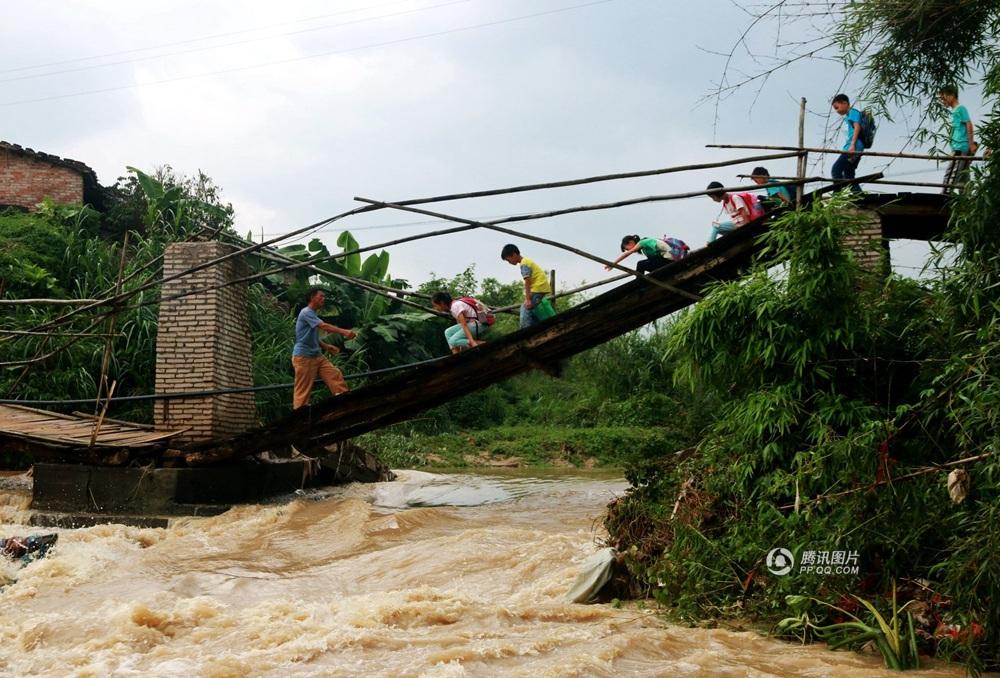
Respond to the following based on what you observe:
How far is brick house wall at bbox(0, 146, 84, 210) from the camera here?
19234mm

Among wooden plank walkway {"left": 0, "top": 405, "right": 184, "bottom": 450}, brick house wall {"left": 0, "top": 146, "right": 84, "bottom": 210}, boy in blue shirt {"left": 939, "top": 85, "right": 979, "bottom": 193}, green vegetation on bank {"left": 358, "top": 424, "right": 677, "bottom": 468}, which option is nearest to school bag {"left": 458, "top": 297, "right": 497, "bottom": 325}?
wooden plank walkway {"left": 0, "top": 405, "right": 184, "bottom": 450}

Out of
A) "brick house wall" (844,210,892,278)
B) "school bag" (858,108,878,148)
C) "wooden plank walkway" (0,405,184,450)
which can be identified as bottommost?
Result: "wooden plank walkway" (0,405,184,450)

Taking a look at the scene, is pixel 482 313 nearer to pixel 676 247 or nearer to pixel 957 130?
pixel 676 247

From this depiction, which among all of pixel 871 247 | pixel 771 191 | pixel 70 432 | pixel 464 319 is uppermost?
pixel 771 191

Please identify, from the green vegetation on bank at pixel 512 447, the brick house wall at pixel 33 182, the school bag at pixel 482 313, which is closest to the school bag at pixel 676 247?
the school bag at pixel 482 313

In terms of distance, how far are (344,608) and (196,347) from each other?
551 cm

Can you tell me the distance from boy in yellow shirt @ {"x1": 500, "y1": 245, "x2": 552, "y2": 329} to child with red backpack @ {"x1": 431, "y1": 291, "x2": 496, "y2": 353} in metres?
0.61

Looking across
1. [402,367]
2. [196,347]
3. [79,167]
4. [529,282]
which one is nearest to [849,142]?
[529,282]

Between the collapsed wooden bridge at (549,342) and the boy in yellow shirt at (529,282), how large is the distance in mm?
577

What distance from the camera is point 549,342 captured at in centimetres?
883

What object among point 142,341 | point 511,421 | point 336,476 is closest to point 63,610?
point 336,476

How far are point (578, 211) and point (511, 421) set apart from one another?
1675cm

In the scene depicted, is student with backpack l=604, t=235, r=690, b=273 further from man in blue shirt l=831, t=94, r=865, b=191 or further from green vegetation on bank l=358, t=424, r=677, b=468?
green vegetation on bank l=358, t=424, r=677, b=468

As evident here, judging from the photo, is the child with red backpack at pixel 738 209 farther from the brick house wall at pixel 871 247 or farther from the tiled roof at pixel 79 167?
the tiled roof at pixel 79 167
